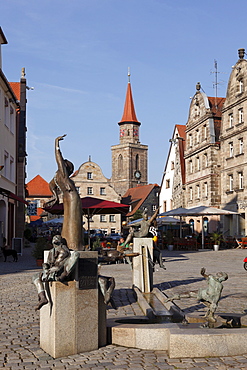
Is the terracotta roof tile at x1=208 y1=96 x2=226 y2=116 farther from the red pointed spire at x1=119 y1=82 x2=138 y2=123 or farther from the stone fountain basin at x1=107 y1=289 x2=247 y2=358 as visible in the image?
the red pointed spire at x1=119 y1=82 x2=138 y2=123

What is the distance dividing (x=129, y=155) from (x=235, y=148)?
73021 mm

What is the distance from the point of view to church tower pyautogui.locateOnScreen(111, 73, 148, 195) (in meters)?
109

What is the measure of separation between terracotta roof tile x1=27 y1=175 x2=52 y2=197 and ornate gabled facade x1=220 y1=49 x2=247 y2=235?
6450cm

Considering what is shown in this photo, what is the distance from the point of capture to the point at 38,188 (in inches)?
4045

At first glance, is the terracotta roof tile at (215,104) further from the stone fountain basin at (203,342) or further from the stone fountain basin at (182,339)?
the stone fountain basin at (203,342)

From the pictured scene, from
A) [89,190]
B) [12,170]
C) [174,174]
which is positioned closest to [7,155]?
[12,170]

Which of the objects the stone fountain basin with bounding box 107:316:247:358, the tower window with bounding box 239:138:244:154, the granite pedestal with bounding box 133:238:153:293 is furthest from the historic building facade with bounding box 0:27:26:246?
the stone fountain basin with bounding box 107:316:247:358

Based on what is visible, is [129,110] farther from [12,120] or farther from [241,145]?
[12,120]

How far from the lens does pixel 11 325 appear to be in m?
7.54

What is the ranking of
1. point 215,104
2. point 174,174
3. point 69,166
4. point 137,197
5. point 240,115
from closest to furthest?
point 69,166
point 240,115
point 215,104
point 174,174
point 137,197

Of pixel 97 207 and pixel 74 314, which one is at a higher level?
pixel 97 207

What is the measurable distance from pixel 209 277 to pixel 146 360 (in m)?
1.76

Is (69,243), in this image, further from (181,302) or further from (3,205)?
(3,205)

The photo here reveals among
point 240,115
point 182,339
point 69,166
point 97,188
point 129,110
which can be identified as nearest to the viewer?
point 182,339
